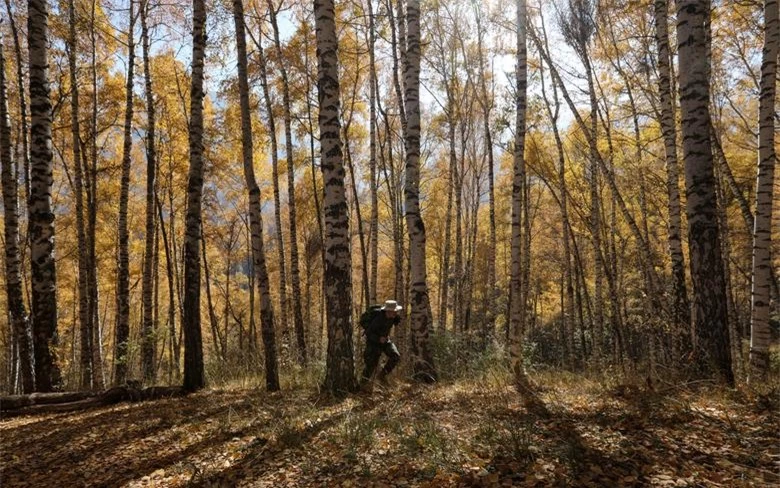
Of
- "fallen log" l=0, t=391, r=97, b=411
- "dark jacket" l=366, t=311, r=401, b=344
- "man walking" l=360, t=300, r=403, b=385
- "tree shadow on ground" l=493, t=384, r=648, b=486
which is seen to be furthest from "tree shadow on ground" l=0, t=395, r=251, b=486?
"tree shadow on ground" l=493, t=384, r=648, b=486

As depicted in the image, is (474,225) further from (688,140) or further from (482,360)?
(688,140)

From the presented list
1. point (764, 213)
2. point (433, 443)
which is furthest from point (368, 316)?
point (764, 213)

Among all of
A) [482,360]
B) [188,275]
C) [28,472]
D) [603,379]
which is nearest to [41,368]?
[188,275]

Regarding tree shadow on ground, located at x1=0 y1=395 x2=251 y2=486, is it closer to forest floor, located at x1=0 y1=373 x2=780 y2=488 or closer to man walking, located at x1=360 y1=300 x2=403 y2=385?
forest floor, located at x1=0 y1=373 x2=780 y2=488

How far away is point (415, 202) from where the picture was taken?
7332 millimetres

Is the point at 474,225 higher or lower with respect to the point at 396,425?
higher

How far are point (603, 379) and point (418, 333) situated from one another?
2834mm

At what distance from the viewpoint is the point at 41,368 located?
6.94 metres

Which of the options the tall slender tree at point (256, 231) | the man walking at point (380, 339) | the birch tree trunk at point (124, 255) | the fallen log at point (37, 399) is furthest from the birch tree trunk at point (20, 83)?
the man walking at point (380, 339)

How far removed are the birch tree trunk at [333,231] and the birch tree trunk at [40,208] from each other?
473 cm

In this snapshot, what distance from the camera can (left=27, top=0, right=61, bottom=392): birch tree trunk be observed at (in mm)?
6887

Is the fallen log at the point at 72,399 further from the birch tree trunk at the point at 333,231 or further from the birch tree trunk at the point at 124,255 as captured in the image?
the birch tree trunk at the point at 124,255

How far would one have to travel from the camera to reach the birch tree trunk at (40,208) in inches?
271

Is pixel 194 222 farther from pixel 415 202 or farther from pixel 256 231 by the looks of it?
pixel 415 202
